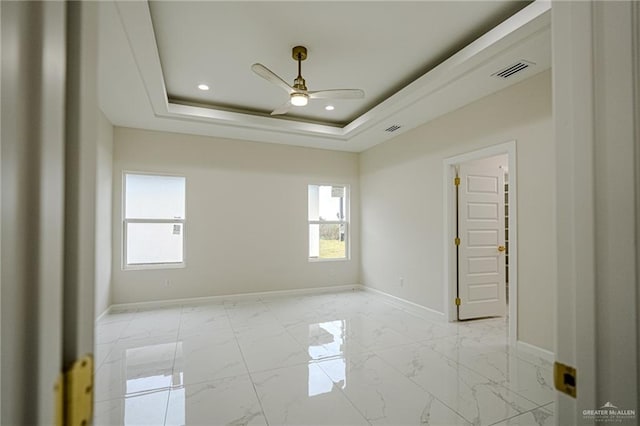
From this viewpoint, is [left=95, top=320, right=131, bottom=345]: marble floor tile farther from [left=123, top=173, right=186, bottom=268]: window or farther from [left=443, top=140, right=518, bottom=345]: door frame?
[left=443, top=140, right=518, bottom=345]: door frame

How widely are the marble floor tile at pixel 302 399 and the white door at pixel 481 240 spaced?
255 centimetres

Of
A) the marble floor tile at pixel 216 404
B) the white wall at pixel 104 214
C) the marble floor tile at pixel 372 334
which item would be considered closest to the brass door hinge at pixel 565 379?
the marble floor tile at pixel 216 404

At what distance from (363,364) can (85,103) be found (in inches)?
122

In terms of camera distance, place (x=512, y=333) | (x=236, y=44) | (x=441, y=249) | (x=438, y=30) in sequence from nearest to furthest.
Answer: (x=438, y=30) < (x=236, y=44) < (x=512, y=333) < (x=441, y=249)

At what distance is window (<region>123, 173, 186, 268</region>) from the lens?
194 inches

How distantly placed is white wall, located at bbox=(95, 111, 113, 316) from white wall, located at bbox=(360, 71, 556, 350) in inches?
171

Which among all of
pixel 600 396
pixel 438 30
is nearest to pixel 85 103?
pixel 600 396

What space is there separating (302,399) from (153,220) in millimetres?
3909

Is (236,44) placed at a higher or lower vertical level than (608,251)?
higher

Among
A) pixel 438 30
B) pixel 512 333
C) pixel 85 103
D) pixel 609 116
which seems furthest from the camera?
pixel 512 333

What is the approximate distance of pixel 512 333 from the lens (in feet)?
11.3

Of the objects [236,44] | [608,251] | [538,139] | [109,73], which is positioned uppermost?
[236,44]

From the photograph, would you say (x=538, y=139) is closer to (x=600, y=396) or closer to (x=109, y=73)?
(x=600, y=396)

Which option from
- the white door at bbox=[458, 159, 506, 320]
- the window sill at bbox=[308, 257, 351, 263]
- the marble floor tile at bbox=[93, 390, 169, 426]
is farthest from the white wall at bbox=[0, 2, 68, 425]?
the window sill at bbox=[308, 257, 351, 263]
